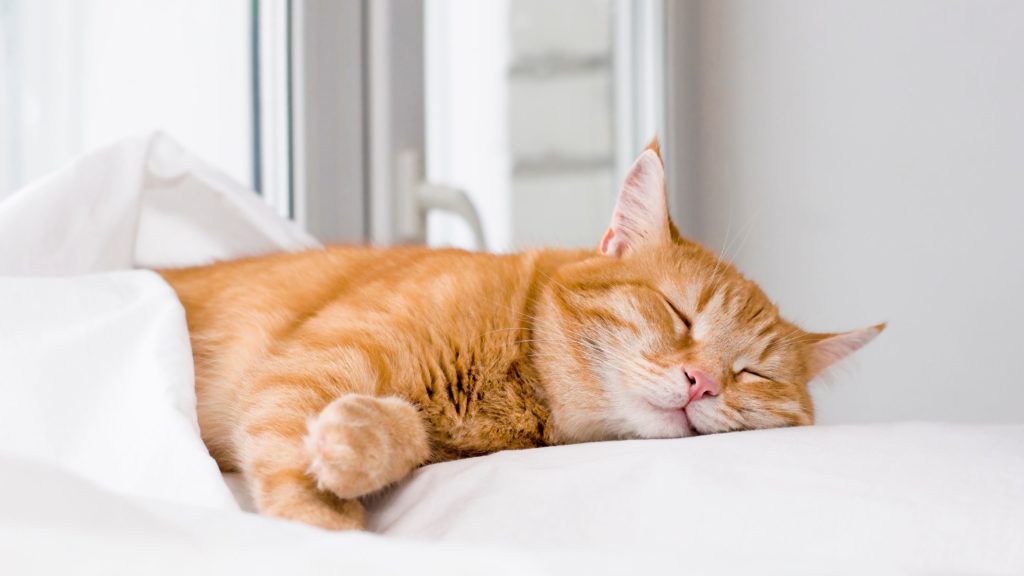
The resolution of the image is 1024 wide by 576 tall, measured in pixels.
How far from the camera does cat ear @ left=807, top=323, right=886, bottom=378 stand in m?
1.31

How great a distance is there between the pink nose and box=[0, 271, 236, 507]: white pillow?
539mm

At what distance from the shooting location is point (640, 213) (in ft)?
4.10

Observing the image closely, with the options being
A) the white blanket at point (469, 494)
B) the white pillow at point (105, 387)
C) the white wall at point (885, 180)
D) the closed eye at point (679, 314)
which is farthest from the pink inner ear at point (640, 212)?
the white wall at point (885, 180)

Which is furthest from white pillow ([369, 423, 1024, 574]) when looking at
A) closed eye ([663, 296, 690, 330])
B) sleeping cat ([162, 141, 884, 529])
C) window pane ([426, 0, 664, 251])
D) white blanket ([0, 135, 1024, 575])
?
window pane ([426, 0, 664, 251])

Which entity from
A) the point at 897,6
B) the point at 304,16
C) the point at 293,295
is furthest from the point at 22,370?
the point at 897,6

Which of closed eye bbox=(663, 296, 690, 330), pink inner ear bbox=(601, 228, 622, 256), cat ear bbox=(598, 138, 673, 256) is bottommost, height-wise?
closed eye bbox=(663, 296, 690, 330)

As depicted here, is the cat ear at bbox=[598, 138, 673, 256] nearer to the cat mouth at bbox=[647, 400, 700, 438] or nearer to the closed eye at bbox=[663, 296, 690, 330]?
the closed eye at bbox=[663, 296, 690, 330]

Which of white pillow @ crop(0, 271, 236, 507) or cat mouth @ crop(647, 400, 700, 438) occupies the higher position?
white pillow @ crop(0, 271, 236, 507)

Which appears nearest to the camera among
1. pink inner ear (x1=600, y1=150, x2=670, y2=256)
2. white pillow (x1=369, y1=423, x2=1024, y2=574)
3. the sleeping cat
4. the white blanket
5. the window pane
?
the white blanket

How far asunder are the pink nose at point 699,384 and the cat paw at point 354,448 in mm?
356

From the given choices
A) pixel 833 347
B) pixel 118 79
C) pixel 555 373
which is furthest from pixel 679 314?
pixel 118 79

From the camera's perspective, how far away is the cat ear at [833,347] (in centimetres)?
131

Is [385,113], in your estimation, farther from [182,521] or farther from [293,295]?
[182,521]

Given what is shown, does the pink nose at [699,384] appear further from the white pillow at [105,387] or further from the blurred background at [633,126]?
the white pillow at [105,387]
